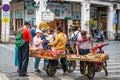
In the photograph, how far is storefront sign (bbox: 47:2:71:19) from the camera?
45.2m

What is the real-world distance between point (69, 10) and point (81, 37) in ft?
111

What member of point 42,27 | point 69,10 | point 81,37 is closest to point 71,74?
point 81,37

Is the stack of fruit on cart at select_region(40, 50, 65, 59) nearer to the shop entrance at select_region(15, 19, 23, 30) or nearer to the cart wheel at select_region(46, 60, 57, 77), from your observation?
the cart wheel at select_region(46, 60, 57, 77)

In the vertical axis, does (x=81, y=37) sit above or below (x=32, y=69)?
Answer: above

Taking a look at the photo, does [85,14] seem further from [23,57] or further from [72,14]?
[23,57]

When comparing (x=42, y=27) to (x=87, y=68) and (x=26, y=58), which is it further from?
(x=87, y=68)

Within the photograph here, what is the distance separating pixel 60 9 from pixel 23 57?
1299 inches

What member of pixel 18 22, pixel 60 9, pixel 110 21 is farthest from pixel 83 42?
pixel 110 21

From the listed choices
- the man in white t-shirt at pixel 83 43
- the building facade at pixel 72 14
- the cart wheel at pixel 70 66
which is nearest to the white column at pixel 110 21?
the building facade at pixel 72 14

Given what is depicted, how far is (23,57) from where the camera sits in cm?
1330

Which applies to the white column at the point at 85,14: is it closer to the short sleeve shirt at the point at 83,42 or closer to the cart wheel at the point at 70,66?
the cart wheel at the point at 70,66

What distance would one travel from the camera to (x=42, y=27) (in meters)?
15.5

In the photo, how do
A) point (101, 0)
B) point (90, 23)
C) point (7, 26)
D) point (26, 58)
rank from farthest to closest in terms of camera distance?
1. point (101, 0)
2. point (90, 23)
3. point (7, 26)
4. point (26, 58)

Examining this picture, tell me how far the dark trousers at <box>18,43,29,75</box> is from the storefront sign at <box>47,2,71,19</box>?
3190 cm
